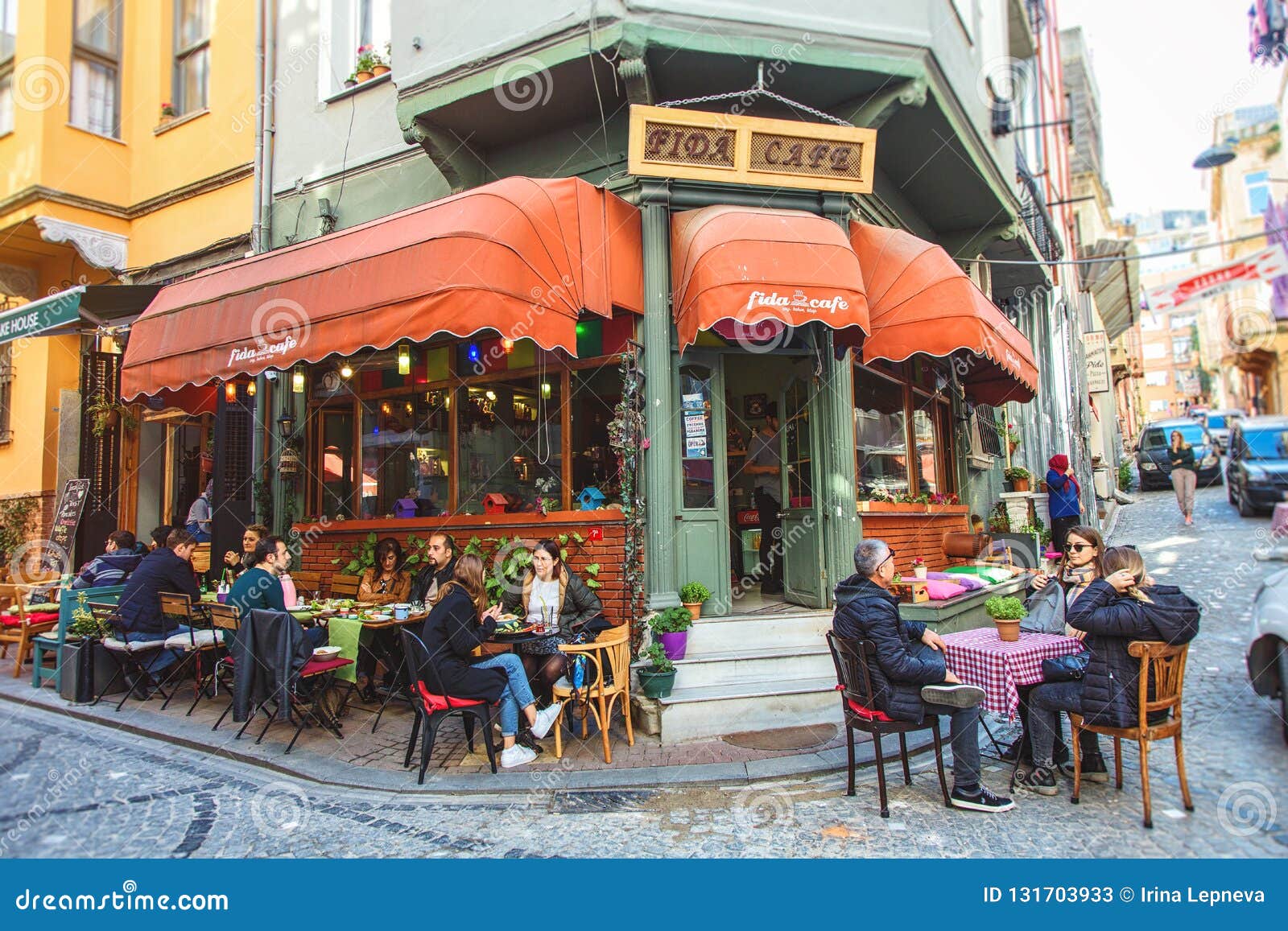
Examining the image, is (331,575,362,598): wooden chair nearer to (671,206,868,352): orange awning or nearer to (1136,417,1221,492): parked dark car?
(671,206,868,352): orange awning

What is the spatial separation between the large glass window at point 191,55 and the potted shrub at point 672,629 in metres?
11.3

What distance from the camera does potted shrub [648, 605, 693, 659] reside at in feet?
21.0

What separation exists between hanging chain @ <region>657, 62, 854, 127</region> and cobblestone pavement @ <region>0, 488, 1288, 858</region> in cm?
612

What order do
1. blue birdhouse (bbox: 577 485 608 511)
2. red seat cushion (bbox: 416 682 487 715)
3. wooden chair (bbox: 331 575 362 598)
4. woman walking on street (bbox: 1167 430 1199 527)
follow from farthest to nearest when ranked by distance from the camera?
woman walking on street (bbox: 1167 430 1199 527), wooden chair (bbox: 331 575 362 598), blue birdhouse (bbox: 577 485 608 511), red seat cushion (bbox: 416 682 487 715)

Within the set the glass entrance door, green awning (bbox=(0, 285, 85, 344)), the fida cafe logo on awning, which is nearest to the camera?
the fida cafe logo on awning

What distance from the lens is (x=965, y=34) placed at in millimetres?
8992

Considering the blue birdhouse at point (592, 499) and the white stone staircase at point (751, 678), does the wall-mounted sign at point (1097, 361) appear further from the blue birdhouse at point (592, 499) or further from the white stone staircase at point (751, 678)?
the blue birdhouse at point (592, 499)

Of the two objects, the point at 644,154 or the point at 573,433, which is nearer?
the point at 644,154

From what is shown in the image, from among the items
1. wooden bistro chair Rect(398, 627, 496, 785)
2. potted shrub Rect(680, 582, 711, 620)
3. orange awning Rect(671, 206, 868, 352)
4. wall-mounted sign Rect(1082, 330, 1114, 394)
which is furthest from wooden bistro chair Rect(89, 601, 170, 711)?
wall-mounted sign Rect(1082, 330, 1114, 394)

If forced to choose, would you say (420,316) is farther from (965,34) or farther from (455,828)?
(965,34)

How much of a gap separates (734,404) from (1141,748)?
6.83 metres

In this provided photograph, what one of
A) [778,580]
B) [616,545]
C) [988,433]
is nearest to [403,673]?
[616,545]

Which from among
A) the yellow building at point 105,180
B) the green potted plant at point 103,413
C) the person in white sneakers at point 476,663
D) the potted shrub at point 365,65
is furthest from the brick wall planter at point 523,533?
the potted shrub at point 365,65

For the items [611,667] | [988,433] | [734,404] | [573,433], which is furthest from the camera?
[988,433]
